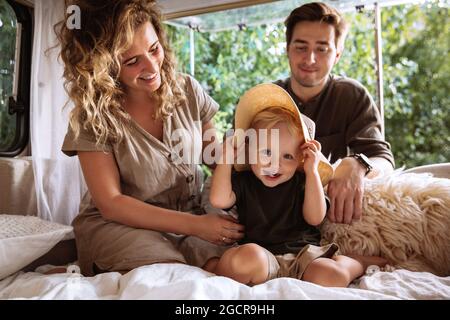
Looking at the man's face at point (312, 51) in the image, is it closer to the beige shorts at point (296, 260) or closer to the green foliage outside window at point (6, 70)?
the beige shorts at point (296, 260)

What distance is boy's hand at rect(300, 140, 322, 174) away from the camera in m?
1.27

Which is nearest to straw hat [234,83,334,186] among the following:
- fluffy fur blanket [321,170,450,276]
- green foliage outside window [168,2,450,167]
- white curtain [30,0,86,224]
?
fluffy fur blanket [321,170,450,276]

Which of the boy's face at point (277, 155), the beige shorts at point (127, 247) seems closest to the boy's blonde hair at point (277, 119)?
→ the boy's face at point (277, 155)

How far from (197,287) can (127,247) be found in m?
0.43

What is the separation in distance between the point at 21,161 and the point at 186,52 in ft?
7.10

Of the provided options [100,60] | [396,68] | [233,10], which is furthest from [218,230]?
[396,68]

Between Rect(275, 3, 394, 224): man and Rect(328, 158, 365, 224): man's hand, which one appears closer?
Rect(328, 158, 365, 224): man's hand

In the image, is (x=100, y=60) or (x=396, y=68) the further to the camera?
(x=396, y=68)

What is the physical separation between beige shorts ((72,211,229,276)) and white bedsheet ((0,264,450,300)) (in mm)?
100

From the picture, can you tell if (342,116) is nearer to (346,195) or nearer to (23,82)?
(346,195)

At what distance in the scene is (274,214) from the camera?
135 centimetres

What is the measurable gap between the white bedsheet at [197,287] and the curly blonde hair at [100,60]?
47 cm

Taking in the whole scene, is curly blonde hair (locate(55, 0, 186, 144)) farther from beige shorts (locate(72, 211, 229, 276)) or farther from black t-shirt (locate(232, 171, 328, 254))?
black t-shirt (locate(232, 171, 328, 254))

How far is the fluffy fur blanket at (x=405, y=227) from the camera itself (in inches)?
49.6
